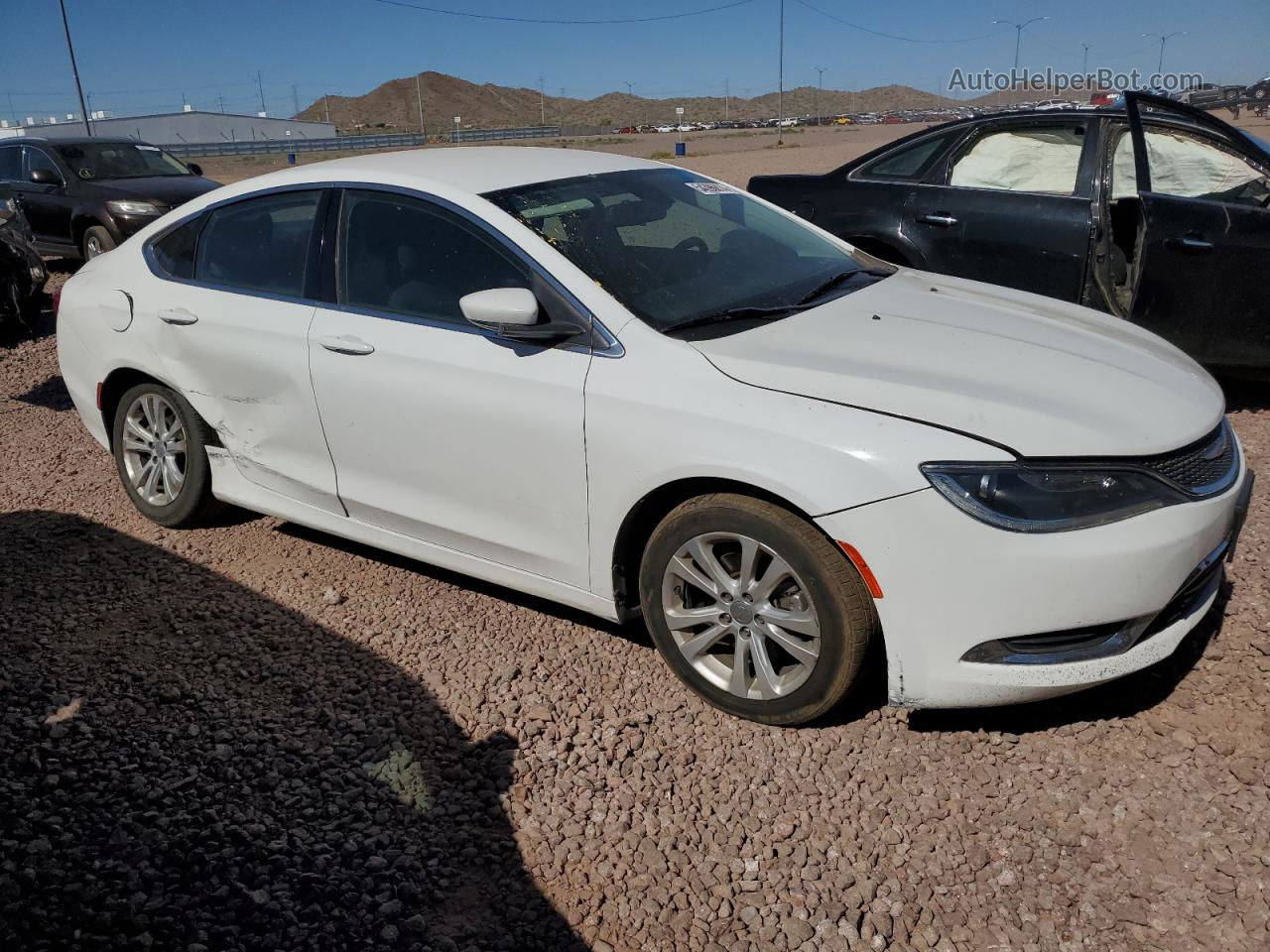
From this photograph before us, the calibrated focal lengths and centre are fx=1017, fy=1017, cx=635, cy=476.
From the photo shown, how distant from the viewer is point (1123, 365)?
323cm

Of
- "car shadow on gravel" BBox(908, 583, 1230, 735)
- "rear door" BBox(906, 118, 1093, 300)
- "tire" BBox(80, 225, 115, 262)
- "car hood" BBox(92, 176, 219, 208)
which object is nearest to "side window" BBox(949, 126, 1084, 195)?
"rear door" BBox(906, 118, 1093, 300)

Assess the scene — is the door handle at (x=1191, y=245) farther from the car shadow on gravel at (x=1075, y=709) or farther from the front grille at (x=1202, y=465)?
the car shadow on gravel at (x=1075, y=709)

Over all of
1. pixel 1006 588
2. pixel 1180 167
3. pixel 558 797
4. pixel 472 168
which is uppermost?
pixel 472 168

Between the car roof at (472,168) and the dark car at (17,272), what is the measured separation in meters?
5.94

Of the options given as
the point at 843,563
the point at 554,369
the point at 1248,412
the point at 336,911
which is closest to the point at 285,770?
the point at 336,911

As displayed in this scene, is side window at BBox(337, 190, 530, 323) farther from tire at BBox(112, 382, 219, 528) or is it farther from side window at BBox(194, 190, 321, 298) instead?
tire at BBox(112, 382, 219, 528)

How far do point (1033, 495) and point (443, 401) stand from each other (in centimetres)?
192

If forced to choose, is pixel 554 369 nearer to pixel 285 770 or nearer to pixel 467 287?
pixel 467 287

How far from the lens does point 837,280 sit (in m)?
3.95

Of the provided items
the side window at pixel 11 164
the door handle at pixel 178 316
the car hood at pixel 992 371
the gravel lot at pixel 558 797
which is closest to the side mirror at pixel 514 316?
the car hood at pixel 992 371

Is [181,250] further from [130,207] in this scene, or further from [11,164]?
[11,164]

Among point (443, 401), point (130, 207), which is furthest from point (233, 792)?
point (130, 207)

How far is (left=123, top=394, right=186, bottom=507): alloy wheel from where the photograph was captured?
4.61 meters

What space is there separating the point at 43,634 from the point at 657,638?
2457mm
